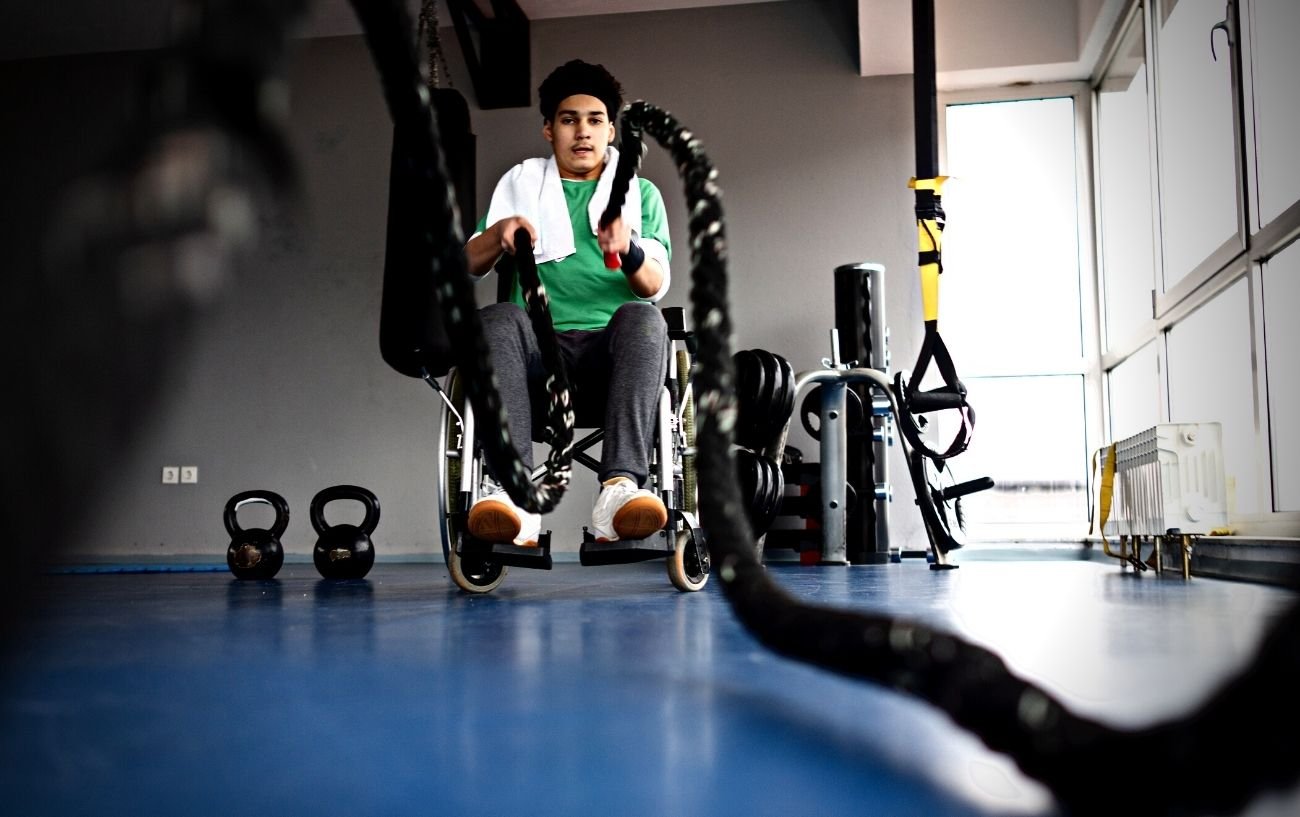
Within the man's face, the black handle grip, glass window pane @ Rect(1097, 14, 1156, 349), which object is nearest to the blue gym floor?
the man's face

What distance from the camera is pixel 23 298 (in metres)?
0.18

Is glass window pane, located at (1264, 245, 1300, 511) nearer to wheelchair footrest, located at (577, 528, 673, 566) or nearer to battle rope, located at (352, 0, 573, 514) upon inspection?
wheelchair footrest, located at (577, 528, 673, 566)

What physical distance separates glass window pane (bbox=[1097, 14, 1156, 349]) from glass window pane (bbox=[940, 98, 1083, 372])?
0.61 ft

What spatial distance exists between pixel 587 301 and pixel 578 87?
494mm

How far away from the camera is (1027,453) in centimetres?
471

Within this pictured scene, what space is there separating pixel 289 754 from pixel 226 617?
42.2 inches

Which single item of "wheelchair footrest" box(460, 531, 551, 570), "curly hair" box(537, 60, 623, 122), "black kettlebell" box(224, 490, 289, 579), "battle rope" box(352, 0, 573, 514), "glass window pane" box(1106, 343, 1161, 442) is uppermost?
"curly hair" box(537, 60, 623, 122)

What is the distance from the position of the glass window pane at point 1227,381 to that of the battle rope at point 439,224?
98.3 inches

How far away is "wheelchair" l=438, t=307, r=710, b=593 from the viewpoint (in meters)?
1.83

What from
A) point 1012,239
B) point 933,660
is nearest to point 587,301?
point 933,660

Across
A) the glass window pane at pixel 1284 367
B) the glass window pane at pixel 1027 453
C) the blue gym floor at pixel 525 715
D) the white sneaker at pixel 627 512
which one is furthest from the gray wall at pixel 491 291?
the blue gym floor at pixel 525 715

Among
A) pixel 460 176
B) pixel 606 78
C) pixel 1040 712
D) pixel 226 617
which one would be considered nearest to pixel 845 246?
pixel 460 176

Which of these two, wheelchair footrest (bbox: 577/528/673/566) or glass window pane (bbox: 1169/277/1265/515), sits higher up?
glass window pane (bbox: 1169/277/1265/515)

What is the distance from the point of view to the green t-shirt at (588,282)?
6.95ft
